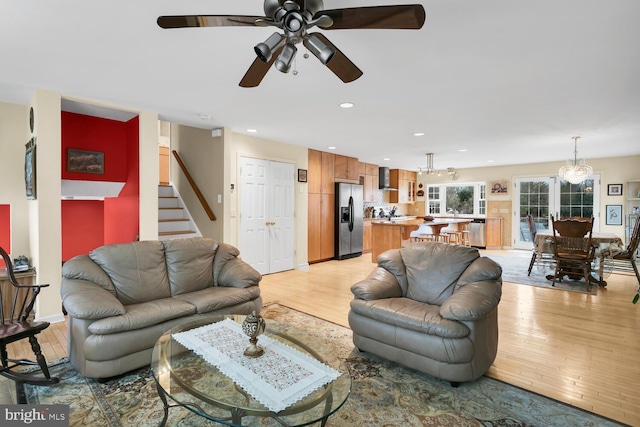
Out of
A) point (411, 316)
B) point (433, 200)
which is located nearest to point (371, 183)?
point (433, 200)

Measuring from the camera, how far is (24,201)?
3.90 m

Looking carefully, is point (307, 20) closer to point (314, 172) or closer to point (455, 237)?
point (314, 172)

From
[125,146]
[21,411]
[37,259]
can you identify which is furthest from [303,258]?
[21,411]

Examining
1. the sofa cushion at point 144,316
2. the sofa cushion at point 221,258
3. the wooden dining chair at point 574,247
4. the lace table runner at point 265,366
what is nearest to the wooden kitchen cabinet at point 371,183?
the wooden dining chair at point 574,247

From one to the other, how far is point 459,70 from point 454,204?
811cm

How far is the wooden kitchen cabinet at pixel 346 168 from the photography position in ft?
24.6

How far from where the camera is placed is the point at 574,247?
5188mm

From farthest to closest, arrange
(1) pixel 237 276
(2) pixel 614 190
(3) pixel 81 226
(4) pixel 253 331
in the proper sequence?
(2) pixel 614 190 < (3) pixel 81 226 < (1) pixel 237 276 < (4) pixel 253 331

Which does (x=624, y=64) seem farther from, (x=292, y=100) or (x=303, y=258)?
(x=303, y=258)

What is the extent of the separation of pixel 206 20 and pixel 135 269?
228cm

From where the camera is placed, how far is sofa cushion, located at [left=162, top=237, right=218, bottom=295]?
3.17 m

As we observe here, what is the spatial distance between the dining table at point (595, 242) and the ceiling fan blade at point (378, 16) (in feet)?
17.4

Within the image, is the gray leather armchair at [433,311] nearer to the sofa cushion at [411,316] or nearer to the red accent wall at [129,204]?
the sofa cushion at [411,316]

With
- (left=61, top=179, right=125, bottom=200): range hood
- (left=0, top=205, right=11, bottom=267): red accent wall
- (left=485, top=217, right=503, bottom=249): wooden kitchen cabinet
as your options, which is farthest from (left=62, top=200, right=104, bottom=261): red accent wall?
(left=485, top=217, right=503, bottom=249): wooden kitchen cabinet
